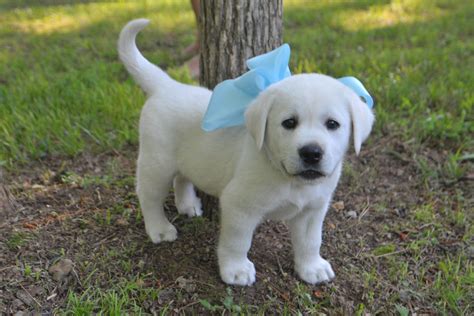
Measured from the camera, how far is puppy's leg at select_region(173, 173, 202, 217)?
10.2ft

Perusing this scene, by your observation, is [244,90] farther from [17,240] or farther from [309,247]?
[17,240]

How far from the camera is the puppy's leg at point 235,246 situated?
237cm

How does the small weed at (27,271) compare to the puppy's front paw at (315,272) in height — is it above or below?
above

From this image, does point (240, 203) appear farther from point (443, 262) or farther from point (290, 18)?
point (290, 18)

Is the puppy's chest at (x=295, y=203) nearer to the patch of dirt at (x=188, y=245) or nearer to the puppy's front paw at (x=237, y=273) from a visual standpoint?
the puppy's front paw at (x=237, y=273)

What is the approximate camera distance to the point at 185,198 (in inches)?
123

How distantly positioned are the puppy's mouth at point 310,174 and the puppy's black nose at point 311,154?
52 mm

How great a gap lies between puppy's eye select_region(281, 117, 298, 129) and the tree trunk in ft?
3.30

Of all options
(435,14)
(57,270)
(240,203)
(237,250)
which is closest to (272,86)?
(240,203)

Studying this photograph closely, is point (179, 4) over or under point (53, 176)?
under

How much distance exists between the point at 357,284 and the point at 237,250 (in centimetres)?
66

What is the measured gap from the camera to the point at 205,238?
115 inches

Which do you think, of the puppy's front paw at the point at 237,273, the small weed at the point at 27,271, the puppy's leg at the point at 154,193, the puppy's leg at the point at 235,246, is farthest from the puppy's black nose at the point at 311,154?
the small weed at the point at 27,271

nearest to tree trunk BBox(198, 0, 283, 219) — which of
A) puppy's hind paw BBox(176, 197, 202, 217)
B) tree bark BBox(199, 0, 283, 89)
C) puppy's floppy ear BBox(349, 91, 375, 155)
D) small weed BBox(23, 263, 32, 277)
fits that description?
tree bark BBox(199, 0, 283, 89)
